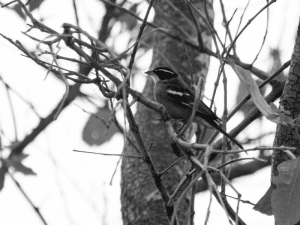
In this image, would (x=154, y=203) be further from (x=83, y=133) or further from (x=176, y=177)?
(x=83, y=133)

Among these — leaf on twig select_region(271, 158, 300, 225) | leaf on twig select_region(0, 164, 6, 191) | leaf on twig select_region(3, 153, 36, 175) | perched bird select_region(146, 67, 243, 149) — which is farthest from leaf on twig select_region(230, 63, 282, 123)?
perched bird select_region(146, 67, 243, 149)

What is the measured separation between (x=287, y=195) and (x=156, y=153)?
97.8 inches

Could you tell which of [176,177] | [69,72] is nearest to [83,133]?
[176,177]

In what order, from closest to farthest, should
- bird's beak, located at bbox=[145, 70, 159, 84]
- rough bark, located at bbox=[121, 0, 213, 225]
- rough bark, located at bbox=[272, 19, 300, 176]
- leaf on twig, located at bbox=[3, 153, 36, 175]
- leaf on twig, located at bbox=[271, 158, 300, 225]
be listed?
leaf on twig, located at bbox=[271, 158, 300, 225], rough bark, located at bbox=[272, 19, 300, 176], leaf on twig, located at bbox=[3, 153, 36, 175], rough bark, located at bbox=[121, 0, 213, 225], bird's beak, located at bbox=[145, 70, 159, 84]

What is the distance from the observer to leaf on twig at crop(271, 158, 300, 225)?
2951 mm

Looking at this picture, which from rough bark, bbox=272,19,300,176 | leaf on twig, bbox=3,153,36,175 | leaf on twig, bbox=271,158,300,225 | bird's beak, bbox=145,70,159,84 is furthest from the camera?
bird's beak, bbox=145,70,159,84

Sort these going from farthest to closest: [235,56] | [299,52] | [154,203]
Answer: [235,56], [154,203], [299,52]

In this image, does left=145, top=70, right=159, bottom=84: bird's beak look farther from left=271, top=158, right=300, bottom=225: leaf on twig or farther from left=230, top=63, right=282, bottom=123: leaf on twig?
left=271, top=158, right=300, bottom=225: leaf on twig

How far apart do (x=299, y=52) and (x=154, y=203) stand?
173 centimetres

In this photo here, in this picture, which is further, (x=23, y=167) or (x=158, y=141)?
(x=158, y=141)

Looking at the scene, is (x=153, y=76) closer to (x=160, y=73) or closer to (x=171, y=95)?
(x=160, y=73)

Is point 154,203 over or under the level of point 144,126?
under

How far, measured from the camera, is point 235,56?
5.34 metres

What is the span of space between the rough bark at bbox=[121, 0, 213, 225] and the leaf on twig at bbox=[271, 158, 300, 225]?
58.8 inches
